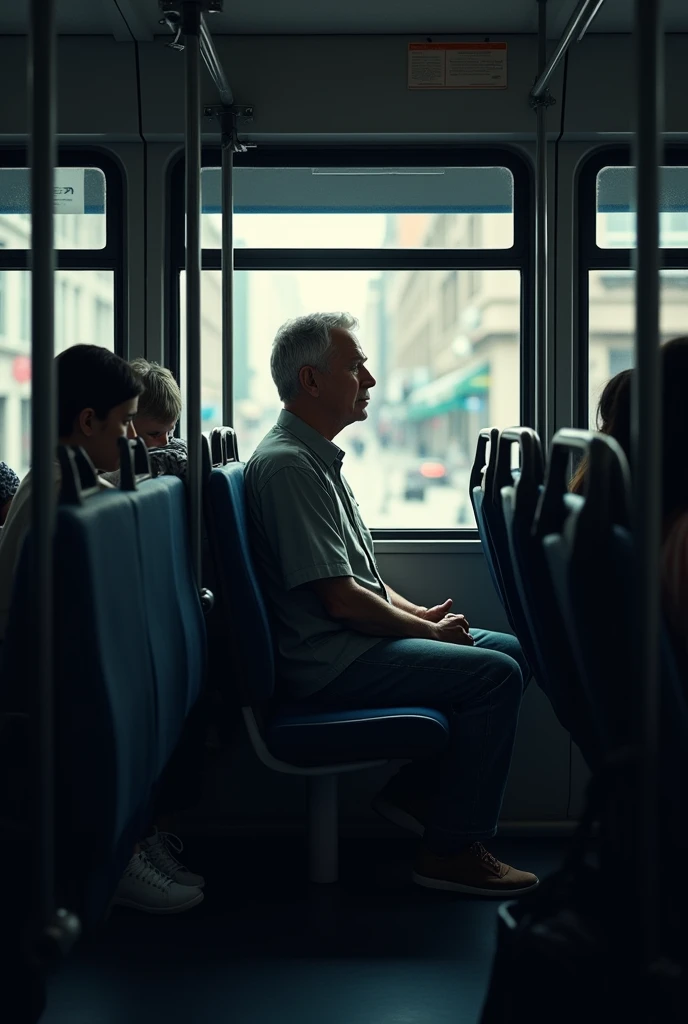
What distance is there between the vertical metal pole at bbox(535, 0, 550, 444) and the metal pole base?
1.17m

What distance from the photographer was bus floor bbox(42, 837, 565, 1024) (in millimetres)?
2090

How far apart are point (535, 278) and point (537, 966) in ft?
7.42

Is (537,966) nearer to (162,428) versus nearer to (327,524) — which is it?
(327,524)

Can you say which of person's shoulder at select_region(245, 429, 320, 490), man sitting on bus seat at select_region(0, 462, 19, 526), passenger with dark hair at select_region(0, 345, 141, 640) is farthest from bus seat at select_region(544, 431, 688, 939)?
man sitting on bus seat at select_region(0, 462, 19, 526)

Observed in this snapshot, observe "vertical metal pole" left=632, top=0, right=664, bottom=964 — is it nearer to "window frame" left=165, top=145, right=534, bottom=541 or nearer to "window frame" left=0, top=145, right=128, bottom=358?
"window frame" left=165, top=145, right=534, bottom=541

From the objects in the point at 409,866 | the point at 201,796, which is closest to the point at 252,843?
the point at 201,796

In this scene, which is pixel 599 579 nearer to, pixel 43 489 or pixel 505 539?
pixel 43 489

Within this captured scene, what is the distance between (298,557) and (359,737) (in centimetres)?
46

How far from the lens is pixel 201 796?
3158 mm

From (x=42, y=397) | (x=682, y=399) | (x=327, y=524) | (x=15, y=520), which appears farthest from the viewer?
(x=327, y=524)

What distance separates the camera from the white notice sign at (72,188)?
329 cm

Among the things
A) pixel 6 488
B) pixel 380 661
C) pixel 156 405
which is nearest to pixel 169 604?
pixel 380 661

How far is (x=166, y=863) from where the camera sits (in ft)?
8.89

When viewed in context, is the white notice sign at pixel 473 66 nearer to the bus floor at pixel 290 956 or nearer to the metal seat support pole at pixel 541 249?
the metal seat support pole at pixel 541 249
